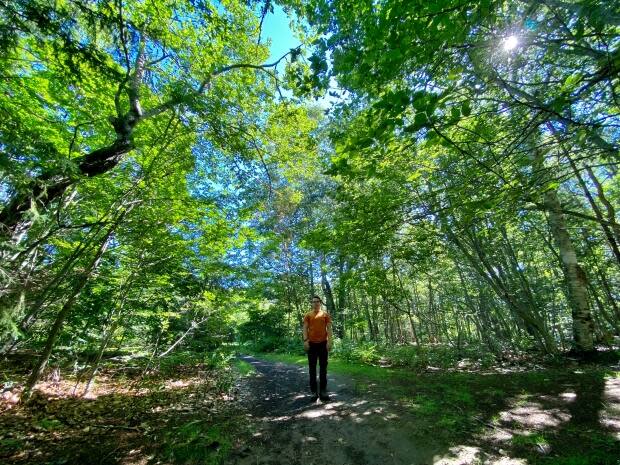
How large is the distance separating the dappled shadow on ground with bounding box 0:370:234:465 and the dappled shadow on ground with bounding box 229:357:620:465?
62 centimetres

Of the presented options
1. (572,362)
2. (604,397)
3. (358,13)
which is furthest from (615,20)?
(572,362)

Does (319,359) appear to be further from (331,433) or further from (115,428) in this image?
(115,428)

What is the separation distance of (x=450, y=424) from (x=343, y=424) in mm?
1361

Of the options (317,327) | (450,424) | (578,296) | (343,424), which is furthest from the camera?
(578,296)

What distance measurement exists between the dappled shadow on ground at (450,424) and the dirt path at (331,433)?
12 millimetres

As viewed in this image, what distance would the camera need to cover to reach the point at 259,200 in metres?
6.79

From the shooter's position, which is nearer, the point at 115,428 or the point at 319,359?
the point at 115,428

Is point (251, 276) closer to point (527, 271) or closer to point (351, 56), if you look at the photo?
point (351, 56)

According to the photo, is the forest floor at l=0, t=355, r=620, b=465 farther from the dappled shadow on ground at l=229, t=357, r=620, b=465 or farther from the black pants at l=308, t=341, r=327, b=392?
the black pants at l=308, t=341, r=327, b=392

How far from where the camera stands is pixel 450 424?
337 cm

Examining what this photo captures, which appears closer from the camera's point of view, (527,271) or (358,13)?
(358,13)

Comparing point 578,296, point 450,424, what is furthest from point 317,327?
point 578,296

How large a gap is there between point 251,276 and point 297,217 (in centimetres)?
875

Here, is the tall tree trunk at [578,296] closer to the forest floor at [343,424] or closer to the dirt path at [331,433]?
the forest floor at [343,424]
